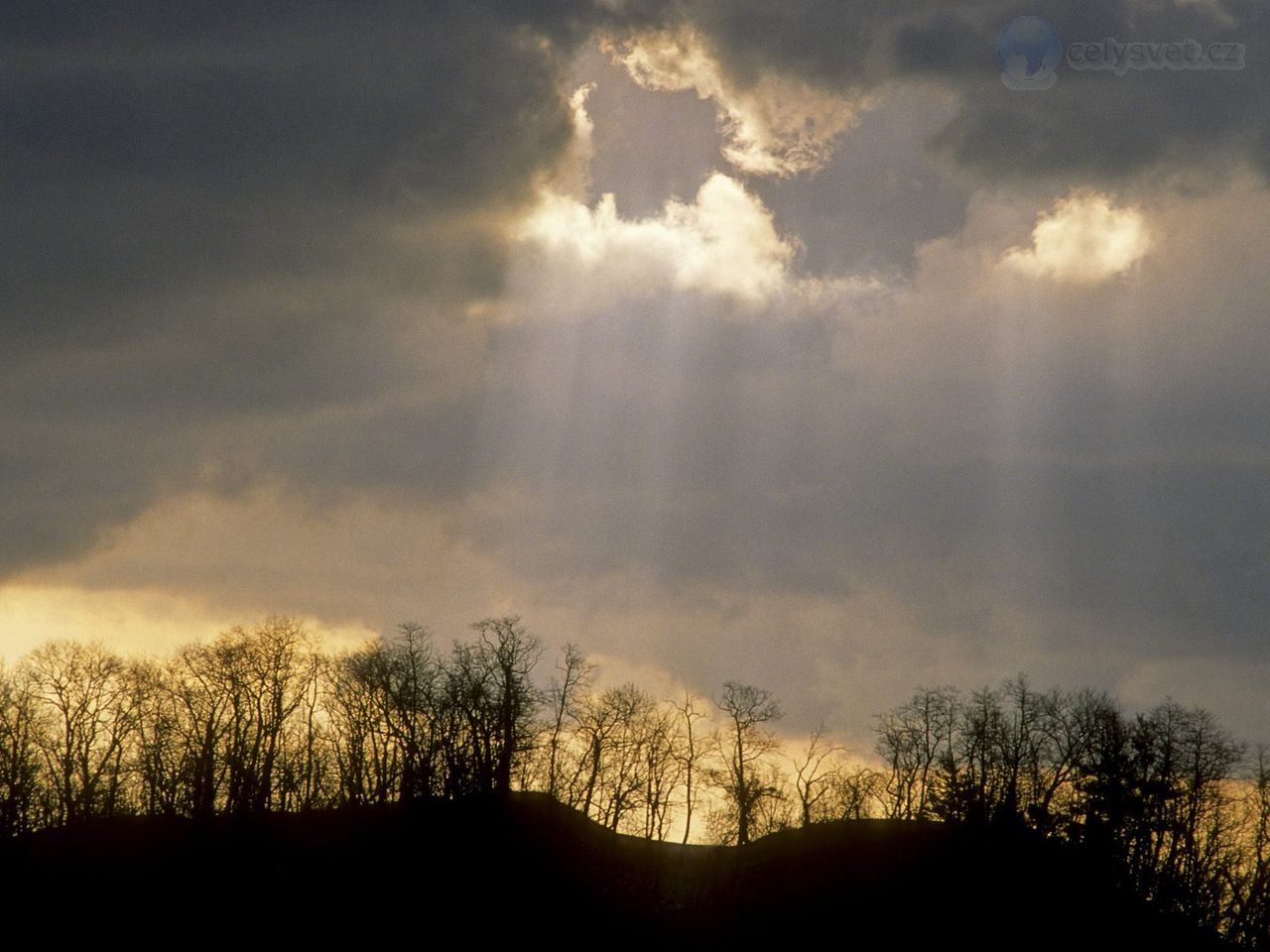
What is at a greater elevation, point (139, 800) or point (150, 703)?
point (150, 703)

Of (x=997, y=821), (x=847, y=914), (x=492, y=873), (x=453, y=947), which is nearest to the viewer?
(x=453, y=947)

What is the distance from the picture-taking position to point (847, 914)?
79.2m

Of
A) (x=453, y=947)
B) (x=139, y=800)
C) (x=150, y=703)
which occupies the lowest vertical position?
(x=453, y=947)

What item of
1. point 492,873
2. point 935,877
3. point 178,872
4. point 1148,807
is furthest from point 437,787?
point 1148,807

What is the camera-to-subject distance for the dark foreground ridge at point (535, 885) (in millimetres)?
68938

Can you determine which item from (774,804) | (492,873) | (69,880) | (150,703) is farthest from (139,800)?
(774,804)

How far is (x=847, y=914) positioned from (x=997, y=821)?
14.9 metres

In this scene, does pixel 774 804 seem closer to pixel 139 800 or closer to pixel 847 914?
pixel 847 914

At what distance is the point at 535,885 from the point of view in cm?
7356

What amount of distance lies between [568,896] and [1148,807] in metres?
44.2

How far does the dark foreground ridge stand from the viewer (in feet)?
226

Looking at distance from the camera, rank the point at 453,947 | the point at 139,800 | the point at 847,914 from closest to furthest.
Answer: the point at 453,947
the point at 847,914
the point at 139,800

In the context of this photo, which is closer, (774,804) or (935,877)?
(935,877)

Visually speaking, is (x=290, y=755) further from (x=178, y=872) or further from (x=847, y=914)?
(x=847, y=914)
